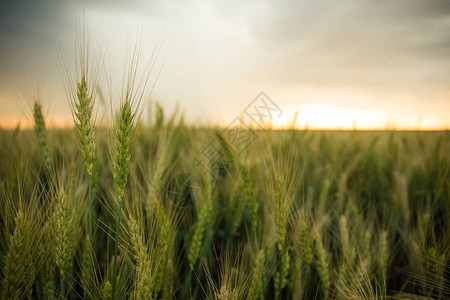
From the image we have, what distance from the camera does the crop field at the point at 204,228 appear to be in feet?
2.70

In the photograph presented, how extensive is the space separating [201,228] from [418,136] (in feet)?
11.4

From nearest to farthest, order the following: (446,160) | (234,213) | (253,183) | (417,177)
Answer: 1. (253,183)
2. (234,213)
3. (446,160)
4. (417,177)

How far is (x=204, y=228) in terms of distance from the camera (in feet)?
3.83

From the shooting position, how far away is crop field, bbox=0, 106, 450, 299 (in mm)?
823

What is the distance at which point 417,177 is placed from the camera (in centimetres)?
248

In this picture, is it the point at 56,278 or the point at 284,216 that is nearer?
the point at 284,216

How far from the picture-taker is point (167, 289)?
987 millimetres

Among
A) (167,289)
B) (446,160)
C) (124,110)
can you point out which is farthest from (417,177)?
(124,110)

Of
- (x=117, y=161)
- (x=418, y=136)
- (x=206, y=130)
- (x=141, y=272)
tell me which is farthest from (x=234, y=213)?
(x=418, y=136)

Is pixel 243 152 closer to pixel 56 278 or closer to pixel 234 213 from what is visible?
pixel 234 213

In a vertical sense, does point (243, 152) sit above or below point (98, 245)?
above

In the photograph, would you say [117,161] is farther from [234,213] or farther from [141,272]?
[234,213]

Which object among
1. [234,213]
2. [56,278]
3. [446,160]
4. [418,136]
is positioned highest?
[418,136]

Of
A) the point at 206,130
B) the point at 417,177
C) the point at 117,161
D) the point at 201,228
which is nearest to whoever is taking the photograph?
the point at 117,161
